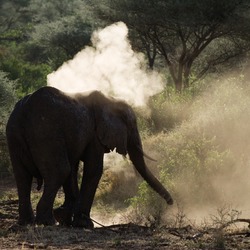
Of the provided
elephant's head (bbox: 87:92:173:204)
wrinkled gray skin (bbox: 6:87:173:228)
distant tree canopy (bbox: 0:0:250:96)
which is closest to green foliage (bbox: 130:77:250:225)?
elephant's head (bbox: 87:92:173:204)

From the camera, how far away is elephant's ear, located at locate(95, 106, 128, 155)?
10.1m

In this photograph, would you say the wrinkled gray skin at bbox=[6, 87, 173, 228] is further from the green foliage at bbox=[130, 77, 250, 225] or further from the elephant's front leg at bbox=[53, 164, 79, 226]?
the green foliage at bbox=[130, 77, 250, 225]

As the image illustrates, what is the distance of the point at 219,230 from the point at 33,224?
2.72 meters

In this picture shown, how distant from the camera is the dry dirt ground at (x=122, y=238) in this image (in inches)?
311

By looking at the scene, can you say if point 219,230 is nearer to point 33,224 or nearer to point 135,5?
point 33,224

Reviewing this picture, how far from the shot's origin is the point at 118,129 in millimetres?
10398

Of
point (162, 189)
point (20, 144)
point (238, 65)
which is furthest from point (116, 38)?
point (238, 65)

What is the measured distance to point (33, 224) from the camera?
31.6 ft

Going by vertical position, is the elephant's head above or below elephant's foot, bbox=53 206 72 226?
above

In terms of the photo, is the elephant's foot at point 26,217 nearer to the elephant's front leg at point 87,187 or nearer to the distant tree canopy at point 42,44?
the elephant's front leg at point 87,187

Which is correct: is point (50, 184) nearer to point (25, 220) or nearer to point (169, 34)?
point (25, 220)

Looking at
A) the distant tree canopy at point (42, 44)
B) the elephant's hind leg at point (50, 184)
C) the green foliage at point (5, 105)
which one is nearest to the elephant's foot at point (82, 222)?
the elephant's hind leg at point (50, 184)

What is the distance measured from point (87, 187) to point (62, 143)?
85 cm

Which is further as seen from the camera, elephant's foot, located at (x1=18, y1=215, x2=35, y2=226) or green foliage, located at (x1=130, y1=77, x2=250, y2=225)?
green foliage, located at (x1=130, y1=77, x2=250, y2=225)
